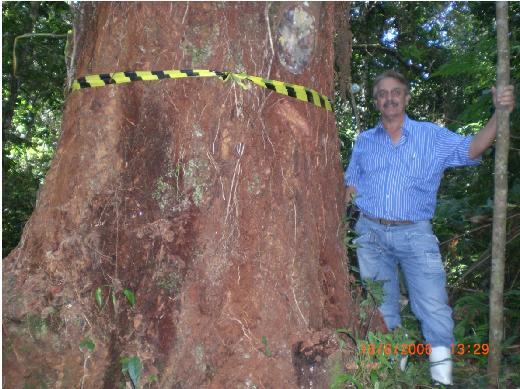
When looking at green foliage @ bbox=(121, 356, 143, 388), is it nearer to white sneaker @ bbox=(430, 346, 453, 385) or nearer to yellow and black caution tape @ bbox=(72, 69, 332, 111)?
yellow and black caution tape @ bbox=(72, 69, 332, 111)

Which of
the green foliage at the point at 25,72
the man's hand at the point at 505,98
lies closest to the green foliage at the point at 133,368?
the man's hand at the point at 505,98

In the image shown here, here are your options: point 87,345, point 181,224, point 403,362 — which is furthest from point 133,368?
point 403,362

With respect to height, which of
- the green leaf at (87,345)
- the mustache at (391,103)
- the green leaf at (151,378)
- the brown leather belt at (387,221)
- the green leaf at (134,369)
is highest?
the mustache at (391,103)

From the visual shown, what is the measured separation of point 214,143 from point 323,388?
152 centimetres

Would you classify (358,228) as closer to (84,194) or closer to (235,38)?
A: (235,38)

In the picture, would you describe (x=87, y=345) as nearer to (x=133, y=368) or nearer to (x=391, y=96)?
(x=133, y=368)

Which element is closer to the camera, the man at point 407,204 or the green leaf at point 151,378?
the green leaf at point 151,378

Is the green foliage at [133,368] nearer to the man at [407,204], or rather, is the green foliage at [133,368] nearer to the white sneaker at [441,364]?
the man at [407,204]

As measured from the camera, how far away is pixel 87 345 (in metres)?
3.14

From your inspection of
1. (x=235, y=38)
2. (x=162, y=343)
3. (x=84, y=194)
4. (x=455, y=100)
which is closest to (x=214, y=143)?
(x=235, y=38)

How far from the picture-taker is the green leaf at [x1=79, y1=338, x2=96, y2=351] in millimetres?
3143

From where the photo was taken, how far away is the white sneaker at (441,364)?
152 inches

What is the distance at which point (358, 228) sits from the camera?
4.29 metres
